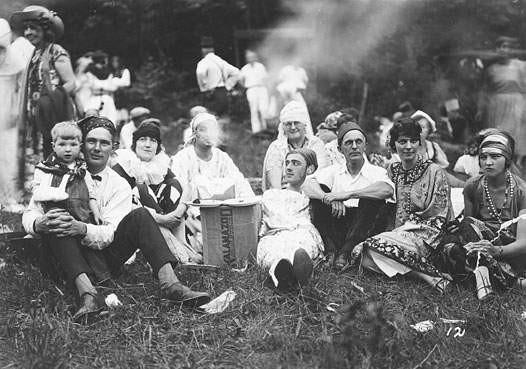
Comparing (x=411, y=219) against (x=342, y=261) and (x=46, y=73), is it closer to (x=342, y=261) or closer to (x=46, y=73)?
(x=342, y=261)

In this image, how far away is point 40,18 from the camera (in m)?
7.25

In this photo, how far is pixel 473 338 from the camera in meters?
3.63

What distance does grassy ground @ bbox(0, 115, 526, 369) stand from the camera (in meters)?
3.37

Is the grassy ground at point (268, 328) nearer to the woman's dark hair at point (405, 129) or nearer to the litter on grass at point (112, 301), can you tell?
the litter on grass at point (112, 301)

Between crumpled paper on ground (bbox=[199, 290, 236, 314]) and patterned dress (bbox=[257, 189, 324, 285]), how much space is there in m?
0.65

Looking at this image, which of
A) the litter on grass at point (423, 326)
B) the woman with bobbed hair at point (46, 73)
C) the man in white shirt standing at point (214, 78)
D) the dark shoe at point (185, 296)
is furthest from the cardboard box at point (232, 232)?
the man in white shirt standing at point (214, 78)

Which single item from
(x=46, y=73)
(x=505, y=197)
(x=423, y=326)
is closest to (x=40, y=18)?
(x=46, y=73)

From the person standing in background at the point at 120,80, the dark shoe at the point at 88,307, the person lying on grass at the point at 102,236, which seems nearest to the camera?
the dark shoe at the point at 88,307

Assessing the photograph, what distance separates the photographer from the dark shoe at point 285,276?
4109 mm

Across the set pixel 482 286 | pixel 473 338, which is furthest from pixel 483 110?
pixel 473 338

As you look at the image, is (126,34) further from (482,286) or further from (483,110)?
(482,286)

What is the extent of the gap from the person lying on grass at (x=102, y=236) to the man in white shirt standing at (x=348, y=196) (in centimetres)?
133

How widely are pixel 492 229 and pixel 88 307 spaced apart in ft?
9.12

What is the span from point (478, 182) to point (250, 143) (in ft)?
19.1
